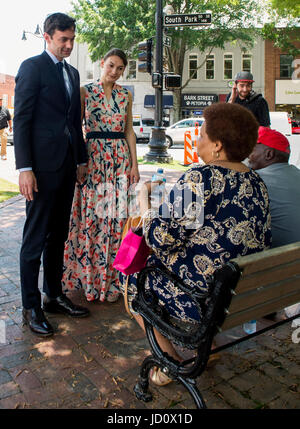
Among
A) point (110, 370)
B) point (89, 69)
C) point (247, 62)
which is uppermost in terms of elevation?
point (247, 62)

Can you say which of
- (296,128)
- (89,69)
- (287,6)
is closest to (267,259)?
(287,6)

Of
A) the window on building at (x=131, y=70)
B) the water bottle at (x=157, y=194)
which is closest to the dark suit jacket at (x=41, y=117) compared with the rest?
the water bottle at (x=157, y=194)

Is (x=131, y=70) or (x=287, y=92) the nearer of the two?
(x=131, y=70)

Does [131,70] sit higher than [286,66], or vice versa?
[286,66]

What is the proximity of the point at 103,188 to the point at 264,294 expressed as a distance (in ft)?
6.34

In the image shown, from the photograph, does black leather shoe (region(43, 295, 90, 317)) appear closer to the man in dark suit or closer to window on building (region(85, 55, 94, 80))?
the man in dark suit

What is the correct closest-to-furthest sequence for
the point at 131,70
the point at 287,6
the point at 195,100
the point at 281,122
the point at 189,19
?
the point at 287,6 < the point at 189,19 < the point at 281,122 < the point at 195,100 < the point at 131,70

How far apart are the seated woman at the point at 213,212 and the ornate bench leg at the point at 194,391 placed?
31cm

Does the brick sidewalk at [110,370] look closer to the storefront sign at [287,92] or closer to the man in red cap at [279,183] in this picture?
the man in red cap at [279,183]

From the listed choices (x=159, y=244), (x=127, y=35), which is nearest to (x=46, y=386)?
(x=159, y=244)

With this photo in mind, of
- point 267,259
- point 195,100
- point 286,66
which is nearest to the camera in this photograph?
point 267,259

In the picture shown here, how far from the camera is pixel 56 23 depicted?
117 inches

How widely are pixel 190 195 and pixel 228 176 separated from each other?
0.22 m

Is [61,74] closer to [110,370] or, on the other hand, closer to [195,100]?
[110,370]
